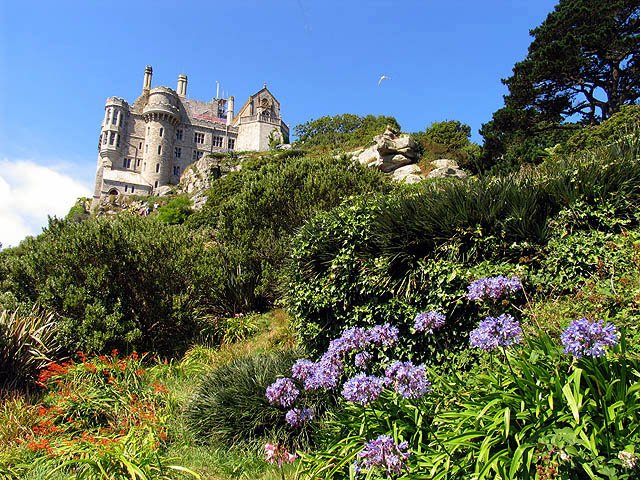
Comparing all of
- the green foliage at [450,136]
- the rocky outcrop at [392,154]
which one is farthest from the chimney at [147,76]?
the rocky outcrop at [392,154]

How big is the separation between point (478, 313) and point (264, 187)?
30.2ft

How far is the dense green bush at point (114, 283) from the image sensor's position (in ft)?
25.6

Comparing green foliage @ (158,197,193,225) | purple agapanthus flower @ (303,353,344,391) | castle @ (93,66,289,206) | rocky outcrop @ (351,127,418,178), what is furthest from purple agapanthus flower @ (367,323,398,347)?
castle @ (93,66,289,206)

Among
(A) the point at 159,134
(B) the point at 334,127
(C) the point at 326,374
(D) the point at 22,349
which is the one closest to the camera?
(C) the point at 326,374

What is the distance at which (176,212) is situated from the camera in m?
40.1

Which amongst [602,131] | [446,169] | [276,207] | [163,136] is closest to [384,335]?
[276,207]

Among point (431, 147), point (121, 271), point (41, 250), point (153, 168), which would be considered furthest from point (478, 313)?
point (153, 168)

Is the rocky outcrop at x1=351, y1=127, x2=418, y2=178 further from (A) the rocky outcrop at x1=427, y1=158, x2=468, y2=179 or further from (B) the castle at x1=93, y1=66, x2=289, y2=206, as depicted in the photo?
(B) the castle at x1=93, y1=66, x2=289, y2=206

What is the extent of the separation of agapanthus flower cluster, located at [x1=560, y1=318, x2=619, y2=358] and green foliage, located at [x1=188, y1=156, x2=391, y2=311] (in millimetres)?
8971

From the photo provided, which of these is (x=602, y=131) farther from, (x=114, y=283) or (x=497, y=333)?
(x=114, y=283)

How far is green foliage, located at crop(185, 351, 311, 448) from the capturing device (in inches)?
178

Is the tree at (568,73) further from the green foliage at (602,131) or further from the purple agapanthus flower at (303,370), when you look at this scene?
the purple agapanthus flower at (303,370)

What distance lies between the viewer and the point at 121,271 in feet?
28.5

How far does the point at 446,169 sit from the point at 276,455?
22.2 meters
